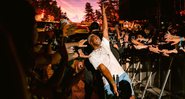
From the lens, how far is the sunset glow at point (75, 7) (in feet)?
85.0

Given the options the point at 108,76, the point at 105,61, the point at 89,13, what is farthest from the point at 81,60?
the point at 89,13

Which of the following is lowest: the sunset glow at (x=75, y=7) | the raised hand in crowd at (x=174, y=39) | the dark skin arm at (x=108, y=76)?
the dark skin arm at (x=108, y=76)

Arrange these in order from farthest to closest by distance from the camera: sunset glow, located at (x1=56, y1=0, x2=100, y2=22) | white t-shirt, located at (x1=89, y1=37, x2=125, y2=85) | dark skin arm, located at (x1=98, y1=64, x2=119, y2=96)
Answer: sunset glow, located at (x1=56, y1=0, x2=100, y2=22)
white t-shirt, located at (x1=89, y1=37, x2=125, y2=85)
dark skin arm, located at (x1=98, y1=64, x2=119, y2=96)

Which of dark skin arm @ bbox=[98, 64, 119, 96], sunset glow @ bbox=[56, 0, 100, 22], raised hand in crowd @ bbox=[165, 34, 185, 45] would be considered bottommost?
dark skin arm @ bbox=[98, 64, 119, 96]

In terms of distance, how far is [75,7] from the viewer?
2675cm

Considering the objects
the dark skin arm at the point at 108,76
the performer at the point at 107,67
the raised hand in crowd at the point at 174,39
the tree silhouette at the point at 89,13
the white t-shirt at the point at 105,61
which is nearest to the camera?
the raised hand in crowd at the point at 174,39

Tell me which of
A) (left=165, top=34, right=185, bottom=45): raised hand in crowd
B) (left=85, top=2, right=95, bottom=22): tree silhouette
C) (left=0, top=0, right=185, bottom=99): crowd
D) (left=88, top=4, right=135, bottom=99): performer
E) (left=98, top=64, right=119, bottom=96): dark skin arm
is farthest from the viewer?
(left=85, top=2, right=95, bottom=22): tree silhouette

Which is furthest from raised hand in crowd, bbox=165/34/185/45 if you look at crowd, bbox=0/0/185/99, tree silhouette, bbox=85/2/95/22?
tree silhouette, bbox=85/2/95/22

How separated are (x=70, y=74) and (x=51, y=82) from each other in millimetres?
158

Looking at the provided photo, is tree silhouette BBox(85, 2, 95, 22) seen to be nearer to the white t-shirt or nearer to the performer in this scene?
the performer

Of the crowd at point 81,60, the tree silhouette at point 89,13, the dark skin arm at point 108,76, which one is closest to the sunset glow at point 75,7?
the tree silhouette at point 89,13

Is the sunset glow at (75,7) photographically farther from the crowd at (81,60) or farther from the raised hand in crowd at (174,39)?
the raised hand in crowd at (174,39)

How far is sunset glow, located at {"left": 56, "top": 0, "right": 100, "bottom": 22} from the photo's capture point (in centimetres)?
2590

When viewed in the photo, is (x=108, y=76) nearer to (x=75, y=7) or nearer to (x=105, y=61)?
(x=105, y=61)
